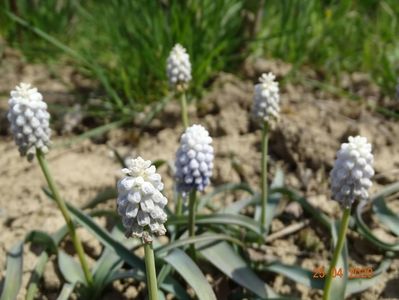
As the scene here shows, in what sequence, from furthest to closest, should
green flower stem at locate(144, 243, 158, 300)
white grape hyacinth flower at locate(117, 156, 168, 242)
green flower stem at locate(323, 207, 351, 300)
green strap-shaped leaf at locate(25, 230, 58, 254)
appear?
green strap-shaped leaf at locate(25, 230, 58, 254), green flower stem at locate(323, 207, 351, 300), green flower stem at locate(144, 243, 158, 300), white grape hyacinth flower at locate(117, 156, 168, 242)

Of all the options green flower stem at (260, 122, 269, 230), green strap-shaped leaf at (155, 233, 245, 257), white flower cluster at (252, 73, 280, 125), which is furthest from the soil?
white flower cluster at (252, 73, 280, 125)

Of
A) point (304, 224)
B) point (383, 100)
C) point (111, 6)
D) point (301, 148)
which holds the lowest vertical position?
point (304, 224)

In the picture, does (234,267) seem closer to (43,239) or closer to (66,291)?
(66,291)

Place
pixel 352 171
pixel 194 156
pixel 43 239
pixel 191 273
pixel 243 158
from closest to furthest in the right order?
pixel 352 171 → pixel 194 156 → pixel 191 273 → pixel 43 239 → pixel 243 158

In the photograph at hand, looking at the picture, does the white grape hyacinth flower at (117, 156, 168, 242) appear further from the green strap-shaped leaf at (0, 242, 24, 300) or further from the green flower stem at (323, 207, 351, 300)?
the green strap-shaped leaf at (0, 242, 24, 300)

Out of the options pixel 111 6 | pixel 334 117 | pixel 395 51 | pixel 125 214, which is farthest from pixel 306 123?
pixel 125 214

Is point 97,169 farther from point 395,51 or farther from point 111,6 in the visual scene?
point 395,51
